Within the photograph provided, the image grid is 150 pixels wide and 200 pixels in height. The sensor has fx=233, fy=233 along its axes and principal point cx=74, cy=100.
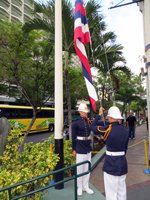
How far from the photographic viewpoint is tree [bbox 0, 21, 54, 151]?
28.7 ft

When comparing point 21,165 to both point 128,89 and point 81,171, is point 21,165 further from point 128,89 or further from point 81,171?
point 128,89

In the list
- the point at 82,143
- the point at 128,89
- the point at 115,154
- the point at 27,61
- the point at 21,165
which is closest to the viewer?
the point at 115,154

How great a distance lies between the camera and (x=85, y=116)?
4.87 metres

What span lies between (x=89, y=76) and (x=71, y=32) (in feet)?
10.1

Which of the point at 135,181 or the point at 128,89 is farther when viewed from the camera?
the point at 128,89

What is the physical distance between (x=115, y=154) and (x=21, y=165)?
1.70 meters

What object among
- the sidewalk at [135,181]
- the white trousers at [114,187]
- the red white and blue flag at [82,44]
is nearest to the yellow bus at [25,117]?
the sidewalk at [135,181]

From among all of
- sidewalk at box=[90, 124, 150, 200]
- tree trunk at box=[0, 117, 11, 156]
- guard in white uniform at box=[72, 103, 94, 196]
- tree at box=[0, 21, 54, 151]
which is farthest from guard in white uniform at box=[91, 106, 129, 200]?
tree at box=[0, 21, 54, 151]

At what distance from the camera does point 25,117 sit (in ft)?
66.7

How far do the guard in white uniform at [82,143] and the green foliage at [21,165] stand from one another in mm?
706

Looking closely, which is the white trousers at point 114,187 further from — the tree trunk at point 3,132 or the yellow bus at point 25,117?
the yellow bus at point 25,117

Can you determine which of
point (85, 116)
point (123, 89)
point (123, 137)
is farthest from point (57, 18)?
point (123, 89)

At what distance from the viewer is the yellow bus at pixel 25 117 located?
61.3ft

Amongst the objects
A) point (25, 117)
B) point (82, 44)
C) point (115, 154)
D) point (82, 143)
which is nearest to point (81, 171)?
point (82, 143)
